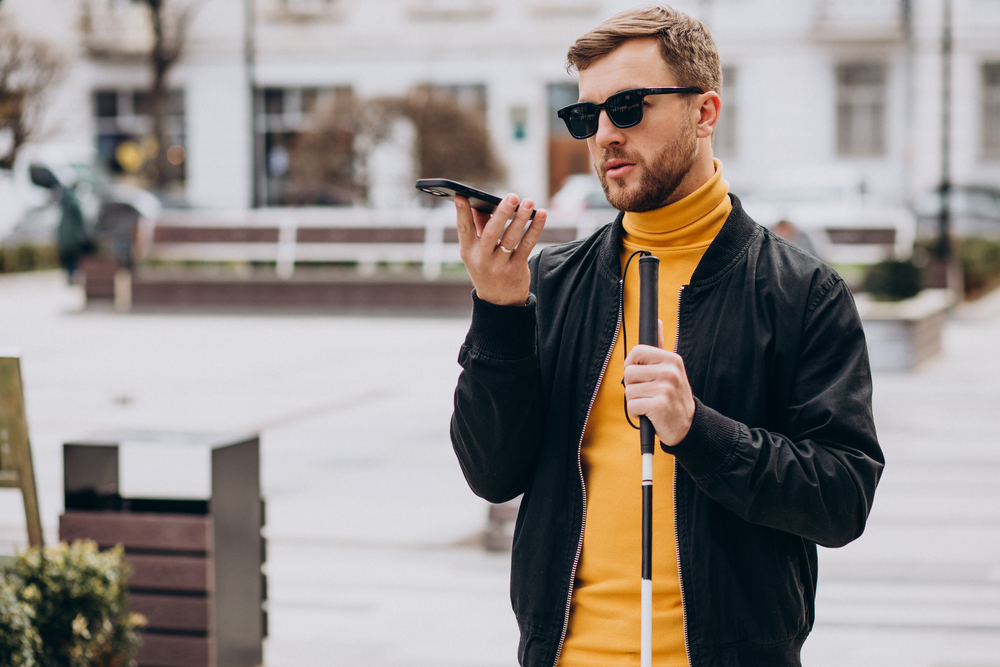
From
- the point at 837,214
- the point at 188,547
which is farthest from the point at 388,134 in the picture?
the point at 188,547

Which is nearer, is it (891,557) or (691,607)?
(691,607)

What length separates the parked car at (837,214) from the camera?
1841 cm

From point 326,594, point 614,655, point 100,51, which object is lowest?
point 326,594

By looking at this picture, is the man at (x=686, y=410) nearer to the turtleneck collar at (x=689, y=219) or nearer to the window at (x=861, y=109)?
the turtleneck collar at (x=689, y=219)

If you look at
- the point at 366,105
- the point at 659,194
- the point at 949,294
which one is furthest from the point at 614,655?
the point at 366,105

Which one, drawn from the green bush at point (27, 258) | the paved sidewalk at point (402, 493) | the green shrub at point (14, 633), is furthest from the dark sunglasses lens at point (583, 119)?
the green bush at point (27, 258)

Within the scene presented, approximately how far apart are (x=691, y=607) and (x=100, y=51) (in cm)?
3605

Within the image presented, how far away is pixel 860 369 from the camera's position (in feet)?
6.66

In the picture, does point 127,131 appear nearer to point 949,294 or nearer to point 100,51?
point 100,51

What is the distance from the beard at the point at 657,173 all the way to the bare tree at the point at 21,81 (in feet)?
90.6

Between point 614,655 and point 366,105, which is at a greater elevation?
Result: point 366,105

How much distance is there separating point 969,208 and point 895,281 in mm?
16169

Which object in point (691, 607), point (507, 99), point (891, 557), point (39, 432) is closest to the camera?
point (691, 607)

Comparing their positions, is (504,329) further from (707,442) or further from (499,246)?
(707,442)
